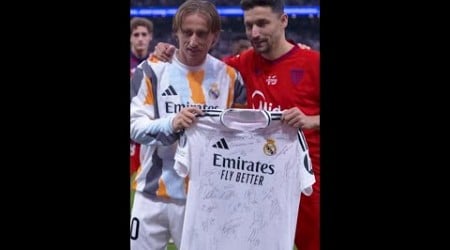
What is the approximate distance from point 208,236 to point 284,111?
70 cm

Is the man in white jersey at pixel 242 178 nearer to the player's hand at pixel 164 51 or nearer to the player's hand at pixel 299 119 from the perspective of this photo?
the player's hand at pixel 299 119

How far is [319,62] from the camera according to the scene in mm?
3623

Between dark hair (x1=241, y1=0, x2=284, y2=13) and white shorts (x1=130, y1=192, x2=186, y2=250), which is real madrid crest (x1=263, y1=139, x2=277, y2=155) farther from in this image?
dark hair (x1=241, y1=0, x2=284, y2=13)

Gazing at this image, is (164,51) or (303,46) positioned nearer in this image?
(303,46)

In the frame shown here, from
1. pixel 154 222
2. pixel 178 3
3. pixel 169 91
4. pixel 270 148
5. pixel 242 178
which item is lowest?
pixel 154 222

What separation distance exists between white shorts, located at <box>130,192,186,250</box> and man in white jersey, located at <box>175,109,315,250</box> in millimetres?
60

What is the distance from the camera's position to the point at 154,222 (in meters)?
3.77

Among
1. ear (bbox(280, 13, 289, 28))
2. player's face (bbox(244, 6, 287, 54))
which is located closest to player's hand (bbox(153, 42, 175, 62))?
player's face (bbox(244, 6, 287, 54))

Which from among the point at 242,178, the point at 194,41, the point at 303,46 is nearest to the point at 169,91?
the point at 194,41

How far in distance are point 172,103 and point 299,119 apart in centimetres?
62

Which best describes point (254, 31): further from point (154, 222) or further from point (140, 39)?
point (154, 222)

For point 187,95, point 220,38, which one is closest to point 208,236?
point 187,95

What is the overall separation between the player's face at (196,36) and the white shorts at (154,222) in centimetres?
73

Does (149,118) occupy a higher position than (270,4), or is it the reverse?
(270,4)
